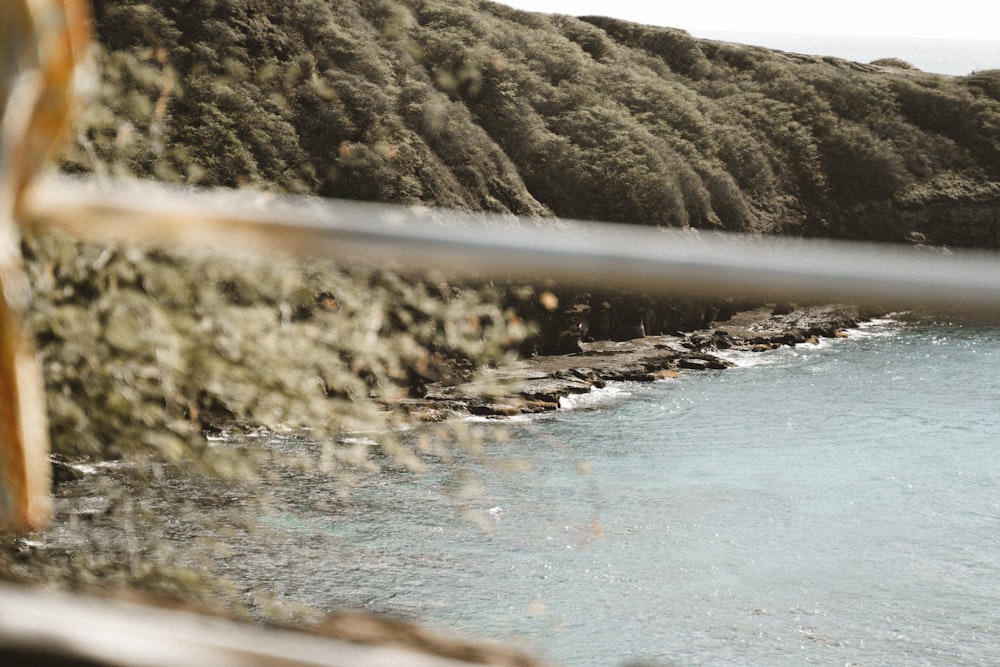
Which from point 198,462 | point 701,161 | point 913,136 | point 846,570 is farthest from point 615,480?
point 913,136

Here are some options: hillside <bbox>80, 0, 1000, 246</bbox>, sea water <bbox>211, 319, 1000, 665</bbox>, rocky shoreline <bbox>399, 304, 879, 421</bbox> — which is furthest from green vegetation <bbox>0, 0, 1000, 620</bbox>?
sea water <bbox>211, 319, 1000, 665</bbox>

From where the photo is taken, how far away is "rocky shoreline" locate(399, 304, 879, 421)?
22.7m

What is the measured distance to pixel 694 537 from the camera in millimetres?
19391

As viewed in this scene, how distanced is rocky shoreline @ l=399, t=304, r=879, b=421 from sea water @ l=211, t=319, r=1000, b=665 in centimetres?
66

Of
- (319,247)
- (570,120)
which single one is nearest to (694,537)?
(319,247)

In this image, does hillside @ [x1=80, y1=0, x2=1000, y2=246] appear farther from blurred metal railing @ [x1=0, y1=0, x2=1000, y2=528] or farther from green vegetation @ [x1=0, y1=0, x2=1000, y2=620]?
blurred metal railing @ [x1=0, y1=0, x2=1000, y2=528]

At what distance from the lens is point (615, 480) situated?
2175 cm

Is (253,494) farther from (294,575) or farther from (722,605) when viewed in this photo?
(722,605)

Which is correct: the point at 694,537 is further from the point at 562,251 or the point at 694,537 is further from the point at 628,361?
the point at 562,251

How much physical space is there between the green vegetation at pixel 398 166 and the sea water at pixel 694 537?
2.33 meters

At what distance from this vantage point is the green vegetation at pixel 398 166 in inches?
157

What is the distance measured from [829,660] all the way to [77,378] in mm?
14005

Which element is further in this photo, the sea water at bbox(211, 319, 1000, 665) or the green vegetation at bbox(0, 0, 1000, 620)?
the sea water at bbox(211, 319, 1000, 665)

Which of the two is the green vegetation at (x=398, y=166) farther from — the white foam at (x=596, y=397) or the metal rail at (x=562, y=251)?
the white foam at (x=596, y=397)
